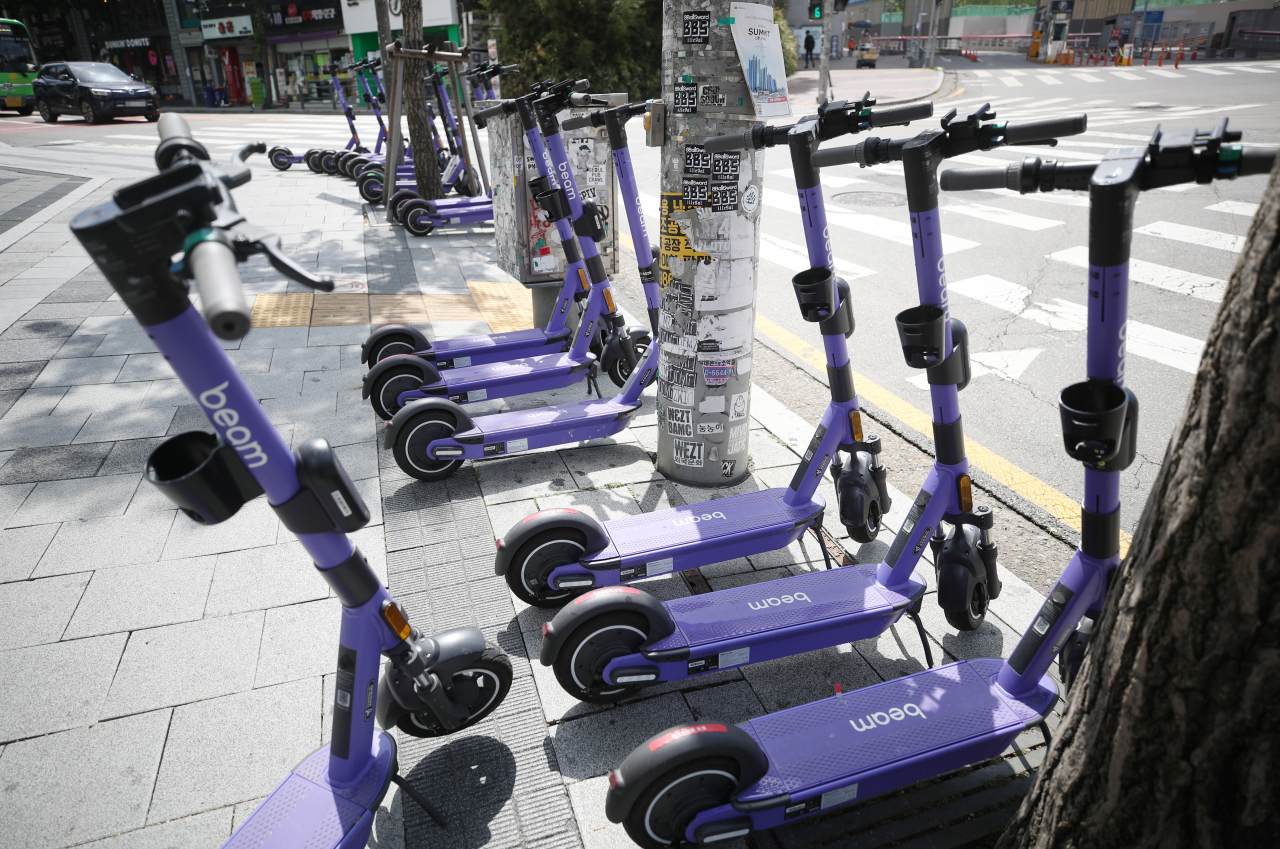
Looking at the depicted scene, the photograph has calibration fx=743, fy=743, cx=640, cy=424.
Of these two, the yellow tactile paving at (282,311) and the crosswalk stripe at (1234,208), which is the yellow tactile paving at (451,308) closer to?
the yellow tactile paving at (282,311)

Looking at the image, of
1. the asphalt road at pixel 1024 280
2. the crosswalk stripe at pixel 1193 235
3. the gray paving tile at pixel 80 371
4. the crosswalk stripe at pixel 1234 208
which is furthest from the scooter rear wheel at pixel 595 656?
the crosswalk stripe at pixel 1234 208

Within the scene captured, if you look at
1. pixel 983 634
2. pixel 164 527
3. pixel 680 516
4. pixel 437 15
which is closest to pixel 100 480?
pixel 164 527

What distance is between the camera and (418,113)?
1084 cm

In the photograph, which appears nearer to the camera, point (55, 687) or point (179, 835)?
point (179, 835)

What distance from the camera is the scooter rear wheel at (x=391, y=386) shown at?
16.3 feet

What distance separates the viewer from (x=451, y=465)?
173 inches

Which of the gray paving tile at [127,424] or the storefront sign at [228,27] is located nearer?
the gray paving tile at [127,424]

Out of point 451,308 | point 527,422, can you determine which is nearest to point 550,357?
point 527,422

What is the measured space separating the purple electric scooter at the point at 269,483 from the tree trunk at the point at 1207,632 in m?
1.70

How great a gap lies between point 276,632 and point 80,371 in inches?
152

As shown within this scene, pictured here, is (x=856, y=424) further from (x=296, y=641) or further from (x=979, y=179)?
(x=296, y=641)

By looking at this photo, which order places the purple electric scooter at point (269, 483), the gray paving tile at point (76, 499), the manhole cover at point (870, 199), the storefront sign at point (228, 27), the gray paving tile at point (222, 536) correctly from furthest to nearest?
the storefront sign at point (228, 27) → the manhole cover at point (870, 199) → the gray paving tile at point (76, 499) → the gray paving tile at point (222, 536) → the purple electric scooter at point (269, 483)

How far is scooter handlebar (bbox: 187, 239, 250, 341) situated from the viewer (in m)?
1.23

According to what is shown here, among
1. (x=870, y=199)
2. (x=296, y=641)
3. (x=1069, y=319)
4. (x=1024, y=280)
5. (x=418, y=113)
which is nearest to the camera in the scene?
(x=296, y=641)
